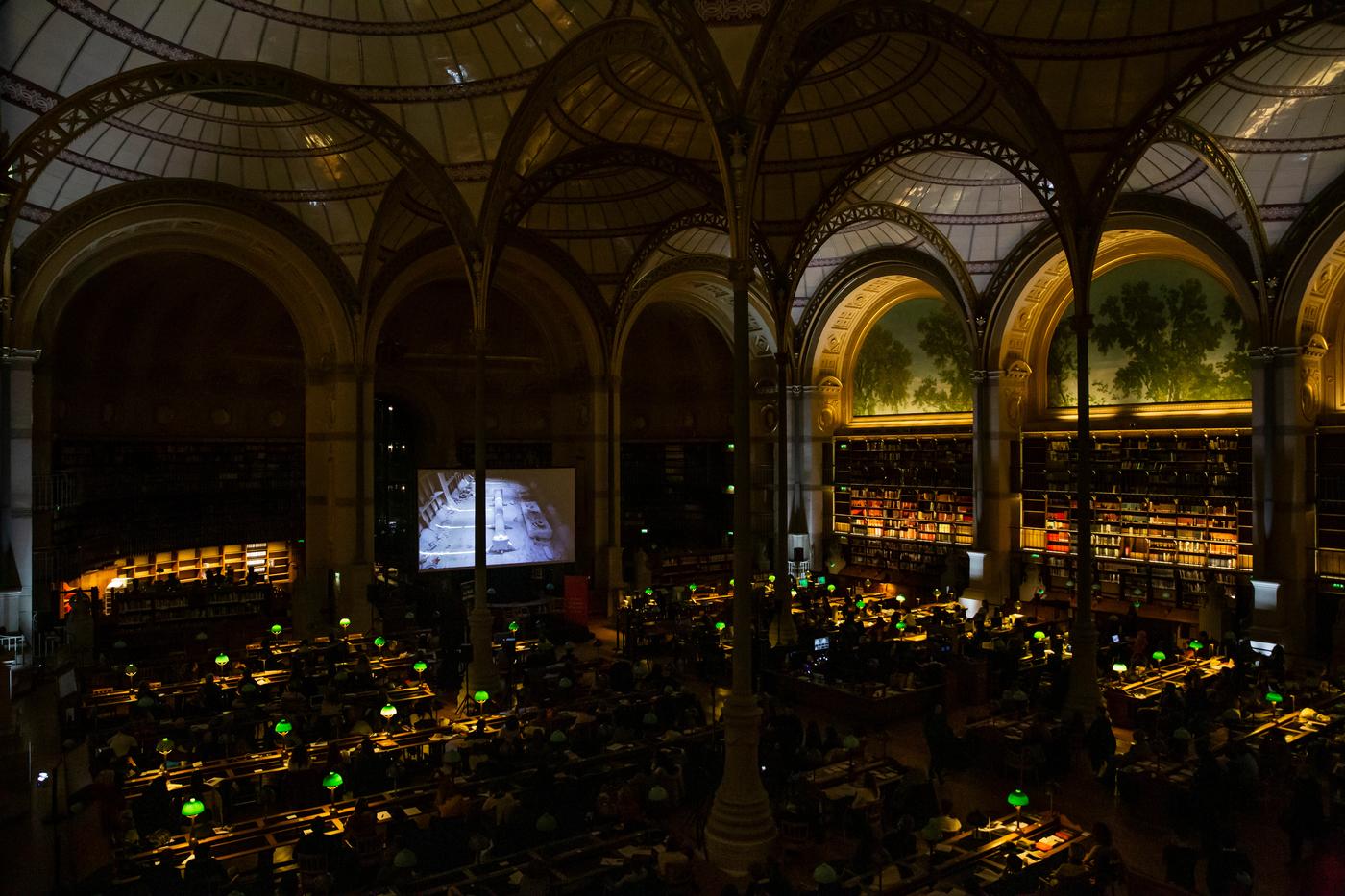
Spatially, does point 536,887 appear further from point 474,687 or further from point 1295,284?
point 1295,284

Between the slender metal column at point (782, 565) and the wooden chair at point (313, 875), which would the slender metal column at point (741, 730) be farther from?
the slender metal column at point (782, 565)

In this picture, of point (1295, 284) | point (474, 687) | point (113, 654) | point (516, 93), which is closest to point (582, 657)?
point (474, 687)

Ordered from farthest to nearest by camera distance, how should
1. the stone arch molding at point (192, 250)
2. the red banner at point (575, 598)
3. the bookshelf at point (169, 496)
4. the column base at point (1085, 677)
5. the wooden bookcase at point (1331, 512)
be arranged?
1. the red banner at point (575, 598)
2. the bookshelf at point (169, 496)
3. the wooden bookcase at point (1331, 512)
4. the stone arch molding at point (192, 250)
5. the column base at point (1085, 677)

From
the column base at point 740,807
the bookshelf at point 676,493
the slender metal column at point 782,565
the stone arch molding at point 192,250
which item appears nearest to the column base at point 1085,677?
the slender metal column at point 782,565

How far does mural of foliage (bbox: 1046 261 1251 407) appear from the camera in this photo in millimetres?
23328

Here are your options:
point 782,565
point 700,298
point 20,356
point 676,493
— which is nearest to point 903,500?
point 676,493

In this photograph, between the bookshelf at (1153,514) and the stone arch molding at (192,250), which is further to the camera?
the bookshelf at (1153,514)

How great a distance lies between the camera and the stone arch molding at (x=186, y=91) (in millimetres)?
14328

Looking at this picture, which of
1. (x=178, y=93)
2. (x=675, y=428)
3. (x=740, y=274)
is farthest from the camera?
(x=675, y=428)

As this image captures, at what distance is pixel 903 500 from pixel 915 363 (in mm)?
4607

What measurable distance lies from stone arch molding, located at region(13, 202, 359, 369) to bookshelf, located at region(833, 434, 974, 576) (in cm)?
1697

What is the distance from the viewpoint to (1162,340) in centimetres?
2450

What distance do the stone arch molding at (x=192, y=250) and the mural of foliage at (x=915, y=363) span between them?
17.2 metres

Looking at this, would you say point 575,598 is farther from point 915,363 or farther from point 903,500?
point 915,363
